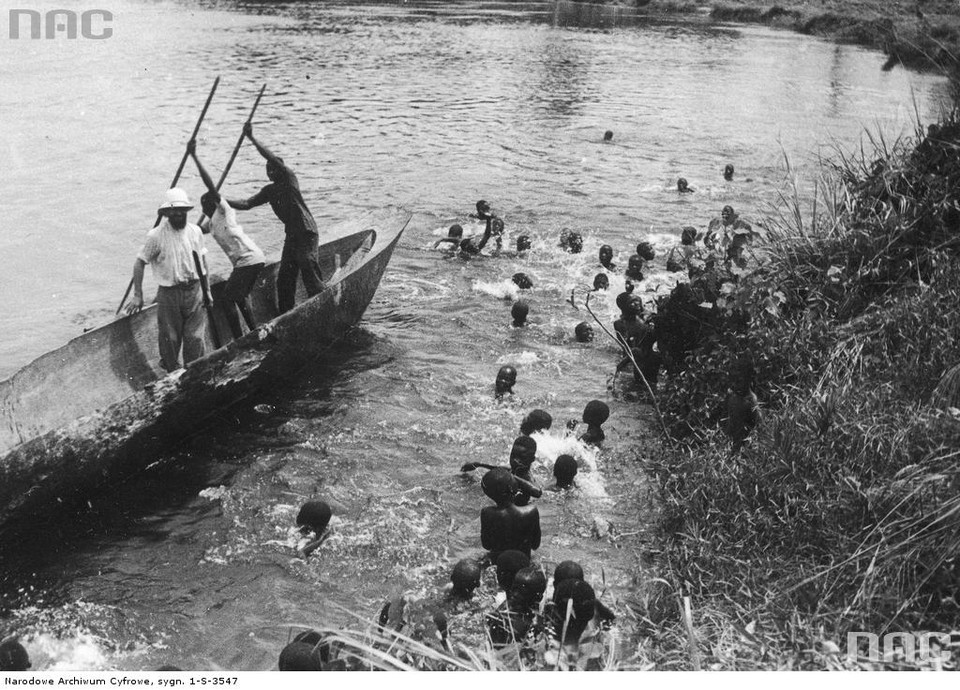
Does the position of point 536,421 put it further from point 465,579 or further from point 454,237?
point 454,237

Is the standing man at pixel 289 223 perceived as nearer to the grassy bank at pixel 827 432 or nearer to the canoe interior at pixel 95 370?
the canoe interior at pixel 95 370

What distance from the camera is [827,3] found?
4800 centimetres

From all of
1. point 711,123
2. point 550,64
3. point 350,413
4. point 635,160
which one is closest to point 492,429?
point 350,413

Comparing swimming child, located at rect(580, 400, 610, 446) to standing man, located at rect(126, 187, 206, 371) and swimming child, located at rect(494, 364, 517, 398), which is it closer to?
swimming child, located at rect(494, 364, 517, 398)

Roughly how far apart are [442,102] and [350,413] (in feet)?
68.0

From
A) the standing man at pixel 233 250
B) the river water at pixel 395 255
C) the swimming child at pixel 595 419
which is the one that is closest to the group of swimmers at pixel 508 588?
the river water at pixel 395 255

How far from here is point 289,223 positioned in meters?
10.8

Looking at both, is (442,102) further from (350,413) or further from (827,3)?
(827,3)

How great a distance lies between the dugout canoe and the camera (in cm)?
784

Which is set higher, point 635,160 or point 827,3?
point 827,3

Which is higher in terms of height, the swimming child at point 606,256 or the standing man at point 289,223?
the standing man at point 289,223

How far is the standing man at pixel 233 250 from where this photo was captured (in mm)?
9852

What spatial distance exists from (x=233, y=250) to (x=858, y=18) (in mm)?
40999

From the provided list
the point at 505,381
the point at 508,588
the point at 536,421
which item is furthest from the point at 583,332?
the point at 508,588
